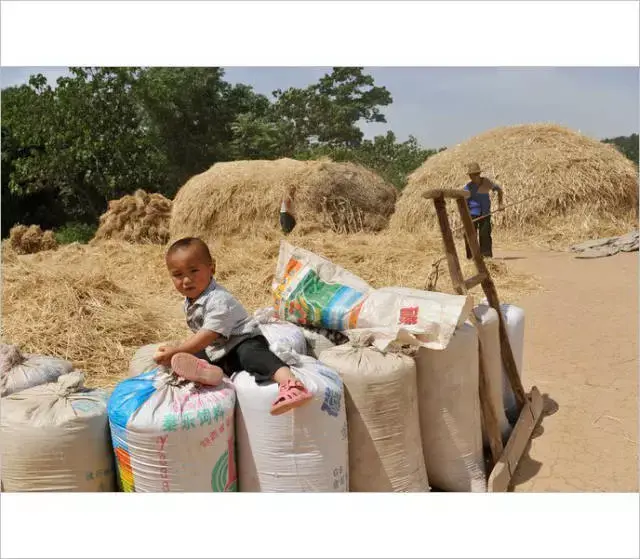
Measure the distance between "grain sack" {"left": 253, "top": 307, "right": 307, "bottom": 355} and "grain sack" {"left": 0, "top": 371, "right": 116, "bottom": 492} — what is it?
880 millimetres

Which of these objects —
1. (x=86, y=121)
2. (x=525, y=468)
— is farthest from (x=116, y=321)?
(x=86, y=121)

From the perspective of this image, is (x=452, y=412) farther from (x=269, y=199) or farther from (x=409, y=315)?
(x=269, y=199)

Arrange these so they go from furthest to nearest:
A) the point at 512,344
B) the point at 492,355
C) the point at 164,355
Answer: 1. the point at 512,344
2. the point at 492,355
3. the point at 164,355

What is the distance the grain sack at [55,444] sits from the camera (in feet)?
7.25

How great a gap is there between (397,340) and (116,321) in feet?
12.2

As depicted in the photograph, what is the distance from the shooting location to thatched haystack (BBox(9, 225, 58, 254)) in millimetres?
13766

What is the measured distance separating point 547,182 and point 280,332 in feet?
39.6

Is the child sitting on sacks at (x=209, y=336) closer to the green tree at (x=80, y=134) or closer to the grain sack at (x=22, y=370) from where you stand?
the grain sack at (x=22, y=370)

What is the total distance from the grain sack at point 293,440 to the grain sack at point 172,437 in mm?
83

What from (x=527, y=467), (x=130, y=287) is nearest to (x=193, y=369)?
(x=527, y=467)

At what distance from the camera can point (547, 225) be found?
12.9 m

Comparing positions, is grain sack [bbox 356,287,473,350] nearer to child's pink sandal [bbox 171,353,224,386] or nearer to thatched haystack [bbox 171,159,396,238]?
child's pink sandal [bbox 171,353,224,386]

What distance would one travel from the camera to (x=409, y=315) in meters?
2.72

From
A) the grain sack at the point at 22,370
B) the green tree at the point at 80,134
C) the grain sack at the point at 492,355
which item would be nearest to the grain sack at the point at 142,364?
the grain sack at the point at 22,370
